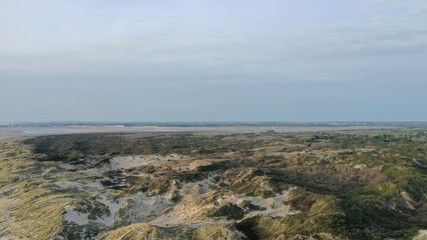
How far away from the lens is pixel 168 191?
68.6 meters

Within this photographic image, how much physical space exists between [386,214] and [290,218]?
46.5 feet

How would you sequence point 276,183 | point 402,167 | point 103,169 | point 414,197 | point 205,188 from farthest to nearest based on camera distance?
1. point 103,169
2. point 402,167
3. point 205,188
4. point 276,183
5. point 414,197

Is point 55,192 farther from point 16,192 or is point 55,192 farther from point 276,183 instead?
point 276,183

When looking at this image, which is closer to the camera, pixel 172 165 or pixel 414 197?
pixel 414 197

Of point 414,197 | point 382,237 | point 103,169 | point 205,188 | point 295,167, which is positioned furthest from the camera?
point 103,169

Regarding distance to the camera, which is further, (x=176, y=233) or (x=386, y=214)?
(x=386, y=214)

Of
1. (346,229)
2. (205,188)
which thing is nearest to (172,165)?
(205,188)

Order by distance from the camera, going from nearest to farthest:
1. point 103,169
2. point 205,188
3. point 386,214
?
point 386,214, point 205,188, point 103,169

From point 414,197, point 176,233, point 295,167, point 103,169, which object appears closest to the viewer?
point 176,233

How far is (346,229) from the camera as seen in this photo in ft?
148

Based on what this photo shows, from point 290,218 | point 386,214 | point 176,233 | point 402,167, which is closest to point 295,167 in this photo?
point 402,167

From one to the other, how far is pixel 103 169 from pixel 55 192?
98.6ft

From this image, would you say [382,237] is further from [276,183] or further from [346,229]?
[276,183]

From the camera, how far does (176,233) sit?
153 ft
